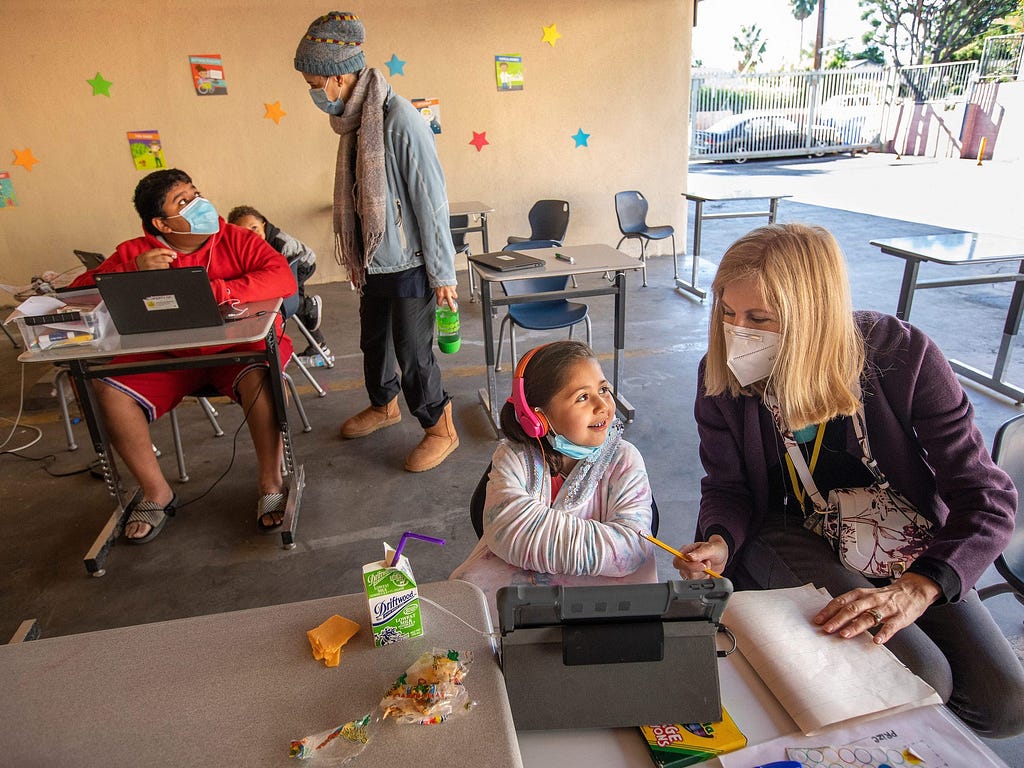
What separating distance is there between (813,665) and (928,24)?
84.9 ft

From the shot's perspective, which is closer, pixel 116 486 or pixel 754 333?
pixel 754 333

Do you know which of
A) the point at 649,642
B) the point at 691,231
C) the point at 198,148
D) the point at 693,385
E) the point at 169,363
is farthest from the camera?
the point at 691,231

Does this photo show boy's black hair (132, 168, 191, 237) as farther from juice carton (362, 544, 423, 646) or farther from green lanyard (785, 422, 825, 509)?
green lanyard (785, 422, 825, 509)

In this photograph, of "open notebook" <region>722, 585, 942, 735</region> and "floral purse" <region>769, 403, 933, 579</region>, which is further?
"floral purse" <region>769, 403, 933, 579</region>

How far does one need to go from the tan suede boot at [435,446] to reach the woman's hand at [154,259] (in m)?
1.38

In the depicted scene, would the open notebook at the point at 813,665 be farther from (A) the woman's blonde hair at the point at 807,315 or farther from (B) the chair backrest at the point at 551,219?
(B) the chair backrest at the point at 551,219

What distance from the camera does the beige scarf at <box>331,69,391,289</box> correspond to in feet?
8.76

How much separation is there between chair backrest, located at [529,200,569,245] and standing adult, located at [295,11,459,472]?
2967mm

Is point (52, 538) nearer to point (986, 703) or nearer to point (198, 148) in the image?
point (986, 703)

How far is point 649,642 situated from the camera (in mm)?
821

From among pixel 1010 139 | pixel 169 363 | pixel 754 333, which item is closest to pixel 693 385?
pixel 754 333

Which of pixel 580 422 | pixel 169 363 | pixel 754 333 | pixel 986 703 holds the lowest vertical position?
pixel 986 703

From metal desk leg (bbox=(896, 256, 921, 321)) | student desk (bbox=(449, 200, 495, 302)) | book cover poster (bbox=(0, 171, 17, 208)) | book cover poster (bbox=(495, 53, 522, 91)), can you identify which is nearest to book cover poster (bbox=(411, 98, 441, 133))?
book cover poster (bbox=(495, 53, 522, 91))

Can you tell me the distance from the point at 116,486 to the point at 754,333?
8.40 feet
